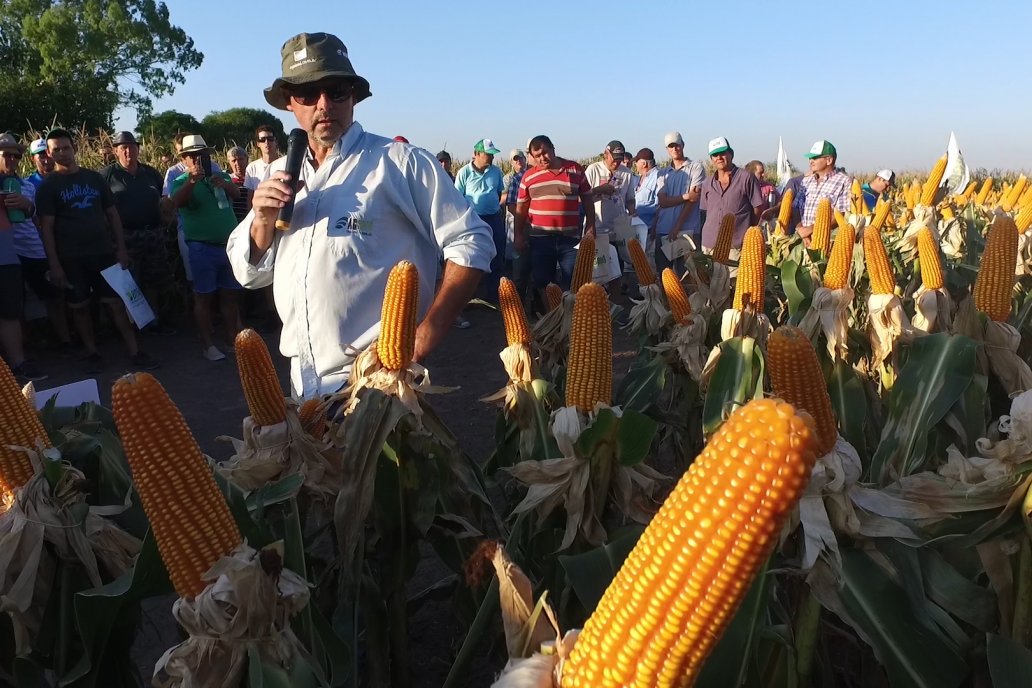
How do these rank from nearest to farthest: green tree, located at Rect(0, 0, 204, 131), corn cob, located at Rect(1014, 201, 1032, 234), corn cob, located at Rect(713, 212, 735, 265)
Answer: corn cob, located at Rect(713, 212, 735, 265)
corn cob, located at Rect(1014, 201, 1032, 234)
green tree, located at Rect(0, 0, 204, 131)

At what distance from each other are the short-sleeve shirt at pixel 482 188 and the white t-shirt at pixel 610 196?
1.25 metres

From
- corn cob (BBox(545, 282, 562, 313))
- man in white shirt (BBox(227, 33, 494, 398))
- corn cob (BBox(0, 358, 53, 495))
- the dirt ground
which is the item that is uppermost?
man in white shirt (BBox(227, 33, 494, 398))

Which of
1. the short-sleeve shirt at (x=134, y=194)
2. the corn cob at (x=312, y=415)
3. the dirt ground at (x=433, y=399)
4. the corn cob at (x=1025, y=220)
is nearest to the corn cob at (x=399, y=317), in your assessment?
the corn cob at (x=312, y=415)

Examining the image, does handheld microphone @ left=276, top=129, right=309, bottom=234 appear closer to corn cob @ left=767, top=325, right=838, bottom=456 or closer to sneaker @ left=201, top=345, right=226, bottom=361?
corn cob @ left=767, top=325, right=838, bottom=456

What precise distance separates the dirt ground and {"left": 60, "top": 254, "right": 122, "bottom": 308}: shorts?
0.75 metres

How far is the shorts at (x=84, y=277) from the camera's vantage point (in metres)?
7.20

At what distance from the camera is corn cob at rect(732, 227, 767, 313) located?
362cm

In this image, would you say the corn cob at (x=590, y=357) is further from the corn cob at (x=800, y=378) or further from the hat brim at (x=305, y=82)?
the hat brim at (x=305, y=82)

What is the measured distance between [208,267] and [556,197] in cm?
387

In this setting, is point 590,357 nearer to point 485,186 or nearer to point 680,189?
point 485,186

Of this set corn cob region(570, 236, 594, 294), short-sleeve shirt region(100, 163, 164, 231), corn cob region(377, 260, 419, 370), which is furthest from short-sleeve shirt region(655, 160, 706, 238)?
corn cob region(377, 260, 419, 370)

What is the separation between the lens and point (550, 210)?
8125mm

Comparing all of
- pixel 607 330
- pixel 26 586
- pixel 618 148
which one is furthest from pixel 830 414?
pixel 618 148

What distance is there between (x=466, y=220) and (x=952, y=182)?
11.8m
